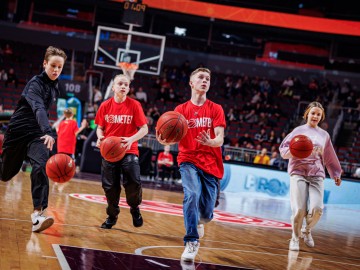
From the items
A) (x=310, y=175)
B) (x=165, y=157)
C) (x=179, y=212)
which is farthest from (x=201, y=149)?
(x=165, y=157)

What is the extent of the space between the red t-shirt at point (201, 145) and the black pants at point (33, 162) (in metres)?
1.52

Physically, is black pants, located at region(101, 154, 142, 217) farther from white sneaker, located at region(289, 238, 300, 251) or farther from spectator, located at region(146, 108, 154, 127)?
spectator, located at region(146, 108, 154, 127)

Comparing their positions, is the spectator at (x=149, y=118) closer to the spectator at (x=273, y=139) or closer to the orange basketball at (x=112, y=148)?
the spectator at (x=273, y=139)

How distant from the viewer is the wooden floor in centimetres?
609

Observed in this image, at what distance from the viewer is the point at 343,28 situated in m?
34.9

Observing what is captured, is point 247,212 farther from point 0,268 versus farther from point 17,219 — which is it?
point 0,268

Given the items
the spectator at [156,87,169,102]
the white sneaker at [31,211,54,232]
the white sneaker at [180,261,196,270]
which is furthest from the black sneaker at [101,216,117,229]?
Answer: the spectator at [156,87,169,102]

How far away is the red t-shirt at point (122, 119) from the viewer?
25.4 feet

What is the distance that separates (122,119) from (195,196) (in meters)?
1.89

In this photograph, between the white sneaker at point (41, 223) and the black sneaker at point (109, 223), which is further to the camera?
the black sneaker at point (109, 223)

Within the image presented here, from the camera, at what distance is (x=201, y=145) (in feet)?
21.6

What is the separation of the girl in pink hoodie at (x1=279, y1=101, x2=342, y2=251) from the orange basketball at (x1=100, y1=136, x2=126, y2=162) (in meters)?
2.19

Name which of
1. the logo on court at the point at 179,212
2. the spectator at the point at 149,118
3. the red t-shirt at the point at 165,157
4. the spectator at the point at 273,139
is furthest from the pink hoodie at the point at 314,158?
the spectator at the point at 273,139

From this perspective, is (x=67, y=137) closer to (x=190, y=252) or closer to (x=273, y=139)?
(x=190, y=252)
